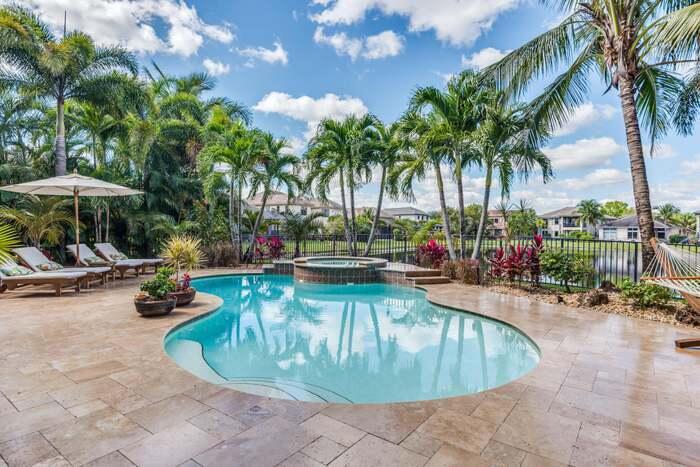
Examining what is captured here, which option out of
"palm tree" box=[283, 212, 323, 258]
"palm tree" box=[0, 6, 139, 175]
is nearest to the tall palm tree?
"palm tree" box=[283, 212, 323, 258]

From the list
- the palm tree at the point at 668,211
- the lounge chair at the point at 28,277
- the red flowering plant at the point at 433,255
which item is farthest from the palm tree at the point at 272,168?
the palm tree at the point at 668,211

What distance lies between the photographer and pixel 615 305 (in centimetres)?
634

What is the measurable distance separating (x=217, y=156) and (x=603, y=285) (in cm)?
1130

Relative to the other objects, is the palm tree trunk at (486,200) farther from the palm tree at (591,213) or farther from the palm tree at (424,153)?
the palm tree at (591,213)

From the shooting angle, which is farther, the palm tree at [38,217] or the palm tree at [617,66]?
the palm tree at [38,217]

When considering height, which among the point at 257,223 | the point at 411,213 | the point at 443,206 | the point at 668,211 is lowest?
the point at 257,223

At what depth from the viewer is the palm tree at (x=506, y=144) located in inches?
334

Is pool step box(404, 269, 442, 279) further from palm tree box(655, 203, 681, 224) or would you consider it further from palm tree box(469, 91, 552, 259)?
palm tree box(655, 203, 681, 224)

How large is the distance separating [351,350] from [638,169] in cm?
614

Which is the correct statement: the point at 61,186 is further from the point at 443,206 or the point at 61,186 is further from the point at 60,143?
the point at 443,206

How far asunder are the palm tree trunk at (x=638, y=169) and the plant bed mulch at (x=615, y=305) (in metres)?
0.79

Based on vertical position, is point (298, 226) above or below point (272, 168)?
below

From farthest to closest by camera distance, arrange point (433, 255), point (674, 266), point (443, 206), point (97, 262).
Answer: point (443, 206), point (433, 255), point (97, 262), point (674, 266)

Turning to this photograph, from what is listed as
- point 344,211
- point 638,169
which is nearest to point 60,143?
point 344,211
